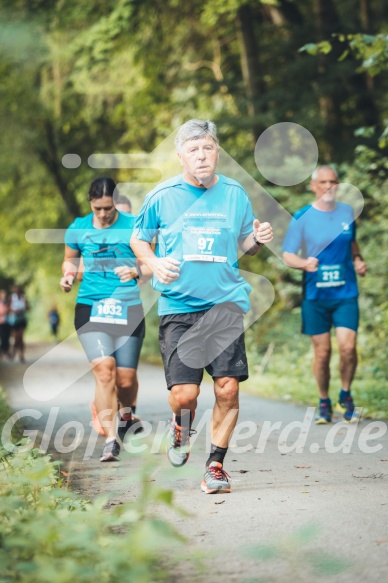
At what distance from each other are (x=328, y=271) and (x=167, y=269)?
3418mm

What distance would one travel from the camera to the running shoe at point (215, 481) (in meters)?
5.93

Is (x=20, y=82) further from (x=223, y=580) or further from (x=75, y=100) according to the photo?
(x=223, y=580)

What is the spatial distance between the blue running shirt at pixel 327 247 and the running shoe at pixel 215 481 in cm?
346

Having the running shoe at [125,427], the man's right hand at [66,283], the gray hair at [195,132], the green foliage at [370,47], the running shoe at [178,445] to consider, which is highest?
the green foliage at [370,47]

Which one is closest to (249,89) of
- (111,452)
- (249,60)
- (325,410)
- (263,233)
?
(249,60)

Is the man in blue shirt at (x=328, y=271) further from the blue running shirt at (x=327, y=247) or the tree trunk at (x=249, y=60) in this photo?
the tree trunk at (x=249, y=60)

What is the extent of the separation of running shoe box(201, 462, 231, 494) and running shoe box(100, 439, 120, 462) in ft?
4.95

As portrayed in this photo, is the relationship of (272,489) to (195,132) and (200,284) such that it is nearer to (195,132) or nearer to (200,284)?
(200,284)

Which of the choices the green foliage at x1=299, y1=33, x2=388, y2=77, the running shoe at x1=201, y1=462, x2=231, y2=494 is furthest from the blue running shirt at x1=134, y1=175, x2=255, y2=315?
the green foliage at x1=299, y1=33, x2=388, y2=77

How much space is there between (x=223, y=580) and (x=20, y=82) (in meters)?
23.6

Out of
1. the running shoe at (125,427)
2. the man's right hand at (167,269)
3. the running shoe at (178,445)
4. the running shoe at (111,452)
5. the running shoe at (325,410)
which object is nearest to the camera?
the man's right hand at (167,269)

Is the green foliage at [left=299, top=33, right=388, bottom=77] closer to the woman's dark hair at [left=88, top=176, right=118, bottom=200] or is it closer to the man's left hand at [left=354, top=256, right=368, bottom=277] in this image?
the man's left hand at [left=354, top=256, right=368, bottom=277]

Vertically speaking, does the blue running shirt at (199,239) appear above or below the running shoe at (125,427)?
above

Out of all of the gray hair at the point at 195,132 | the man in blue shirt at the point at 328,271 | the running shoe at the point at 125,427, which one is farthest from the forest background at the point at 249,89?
the gray hair at the point at 195,132
